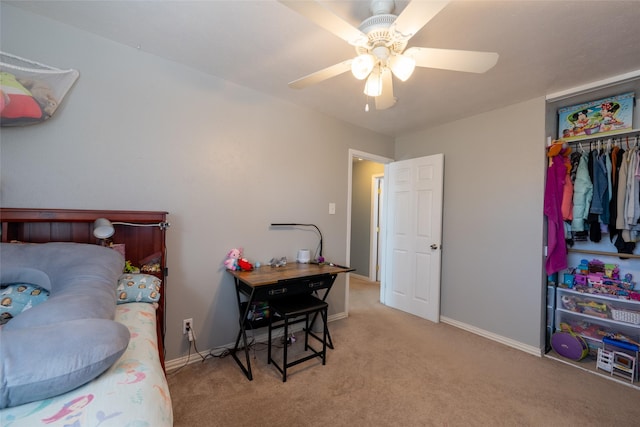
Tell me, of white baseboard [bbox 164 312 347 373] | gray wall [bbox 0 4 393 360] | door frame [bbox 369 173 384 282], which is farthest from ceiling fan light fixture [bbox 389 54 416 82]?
door frame [bbox 369 173 384 282]

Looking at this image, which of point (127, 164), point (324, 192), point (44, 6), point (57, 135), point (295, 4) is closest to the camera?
point (295, 4)

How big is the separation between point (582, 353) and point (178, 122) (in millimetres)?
3856

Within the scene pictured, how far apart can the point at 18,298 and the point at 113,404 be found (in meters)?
0.81

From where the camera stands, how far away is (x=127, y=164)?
1862 mm

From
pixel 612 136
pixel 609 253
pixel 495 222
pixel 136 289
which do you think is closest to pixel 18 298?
pixel 136 289

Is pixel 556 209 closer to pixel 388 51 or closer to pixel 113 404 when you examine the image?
pixel 388 51

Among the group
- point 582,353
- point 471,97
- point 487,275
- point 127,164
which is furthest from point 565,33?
point 127,164

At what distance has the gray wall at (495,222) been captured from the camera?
8.13 feet

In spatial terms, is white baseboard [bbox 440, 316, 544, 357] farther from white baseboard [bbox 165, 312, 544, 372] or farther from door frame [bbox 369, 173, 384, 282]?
door frame [bbox 369, 173, 384, 282]

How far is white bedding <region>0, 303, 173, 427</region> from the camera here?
2.00 feet

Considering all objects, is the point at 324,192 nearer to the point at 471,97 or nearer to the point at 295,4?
the point at 471,97

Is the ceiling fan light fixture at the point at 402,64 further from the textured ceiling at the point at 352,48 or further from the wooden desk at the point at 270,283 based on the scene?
the wooden desk at the point at 270,283

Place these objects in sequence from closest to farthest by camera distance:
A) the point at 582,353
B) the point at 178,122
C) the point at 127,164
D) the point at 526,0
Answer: the point at 526,0, the point at 127,164, the point at 178,122, the point at 582,353

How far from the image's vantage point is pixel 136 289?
1.46 meters
